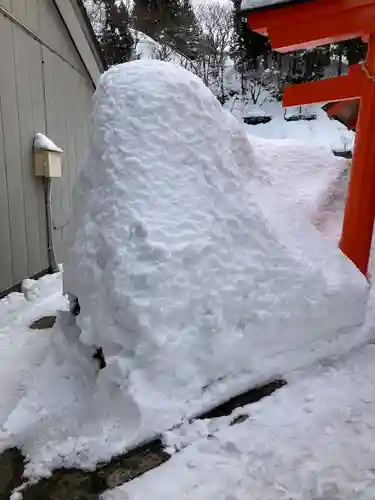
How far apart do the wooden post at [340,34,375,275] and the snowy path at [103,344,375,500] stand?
120 centimetres

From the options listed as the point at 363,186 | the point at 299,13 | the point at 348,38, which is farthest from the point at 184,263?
the point at 348,38

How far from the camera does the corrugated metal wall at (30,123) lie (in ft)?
15.4

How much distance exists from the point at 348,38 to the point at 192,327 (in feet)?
8.45

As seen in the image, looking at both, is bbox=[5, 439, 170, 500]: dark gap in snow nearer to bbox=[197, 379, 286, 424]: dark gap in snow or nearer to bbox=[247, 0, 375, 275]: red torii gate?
bbox=[197, 379, 286, 424]: dark gap in snow

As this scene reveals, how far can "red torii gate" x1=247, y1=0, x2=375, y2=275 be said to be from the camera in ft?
10.8

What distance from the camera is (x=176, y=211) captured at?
111 inches

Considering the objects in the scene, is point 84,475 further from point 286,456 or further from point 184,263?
point 184,263

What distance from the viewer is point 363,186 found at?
3420 mm

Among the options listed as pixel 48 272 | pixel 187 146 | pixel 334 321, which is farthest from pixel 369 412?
pixel 48 272

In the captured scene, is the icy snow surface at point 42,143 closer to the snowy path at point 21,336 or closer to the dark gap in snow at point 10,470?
the snowy path at point 21,336

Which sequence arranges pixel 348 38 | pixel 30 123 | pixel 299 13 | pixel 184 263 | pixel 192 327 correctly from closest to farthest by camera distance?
pixel 192 327 → pixel 184 263 → pixel 299 13 → pixel 348 38 → pixel 30 123

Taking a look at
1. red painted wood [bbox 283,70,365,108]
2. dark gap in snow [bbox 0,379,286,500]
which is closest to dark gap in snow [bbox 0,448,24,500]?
dark gap in snow [bbox 0,379,286,500]

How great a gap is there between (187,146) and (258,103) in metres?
15.1

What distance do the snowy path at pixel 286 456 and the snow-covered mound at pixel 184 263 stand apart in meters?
0.25
